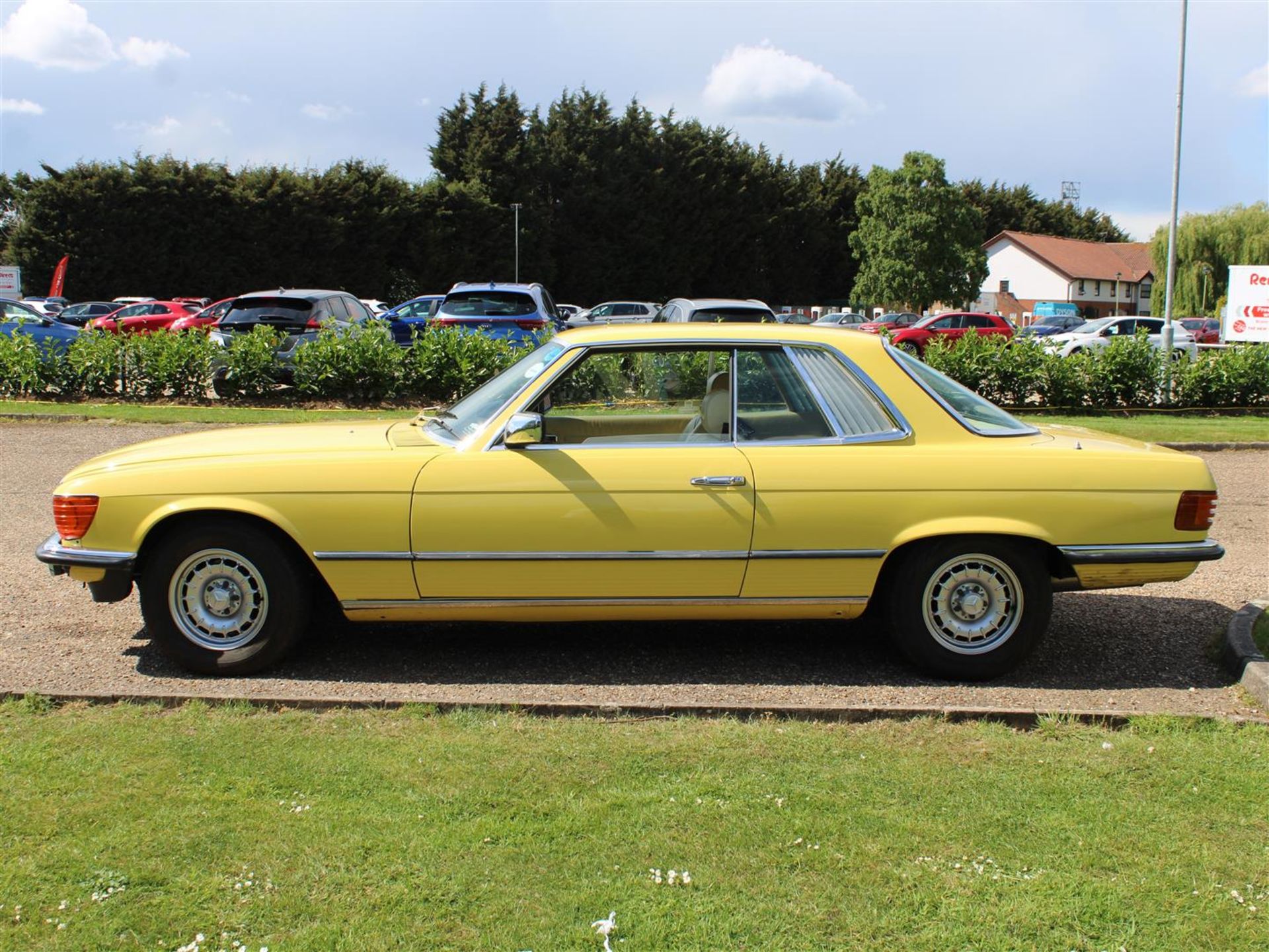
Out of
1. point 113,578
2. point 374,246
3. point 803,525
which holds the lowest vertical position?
point 113,578

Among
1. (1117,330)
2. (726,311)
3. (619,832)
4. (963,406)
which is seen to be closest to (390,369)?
(726,311)

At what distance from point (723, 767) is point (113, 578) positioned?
2.84m

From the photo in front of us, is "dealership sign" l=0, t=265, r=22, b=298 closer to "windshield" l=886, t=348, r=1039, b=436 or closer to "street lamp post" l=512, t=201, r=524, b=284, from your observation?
"street lamp post" l=512, t=201, r=524, b=284

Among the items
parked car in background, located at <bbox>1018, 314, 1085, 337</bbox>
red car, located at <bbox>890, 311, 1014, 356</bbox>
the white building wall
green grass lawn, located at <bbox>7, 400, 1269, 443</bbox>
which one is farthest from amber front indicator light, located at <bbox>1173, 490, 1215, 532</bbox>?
the white building wall

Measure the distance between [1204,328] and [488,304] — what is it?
1379 inches

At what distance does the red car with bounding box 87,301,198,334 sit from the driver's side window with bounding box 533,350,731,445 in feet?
85.4

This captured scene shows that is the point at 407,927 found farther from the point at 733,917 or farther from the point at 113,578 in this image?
the point at 113,578

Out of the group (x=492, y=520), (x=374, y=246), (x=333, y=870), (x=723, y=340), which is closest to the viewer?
(x=333, y=870)

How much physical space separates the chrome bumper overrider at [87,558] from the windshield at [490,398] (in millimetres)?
1490

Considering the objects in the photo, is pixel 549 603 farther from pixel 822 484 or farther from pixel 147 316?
pixel 147 316

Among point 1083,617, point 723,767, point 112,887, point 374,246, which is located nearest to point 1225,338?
point 1083,617

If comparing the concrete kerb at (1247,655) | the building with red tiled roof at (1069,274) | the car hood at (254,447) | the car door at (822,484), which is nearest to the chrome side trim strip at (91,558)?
the car hood at (254,447)

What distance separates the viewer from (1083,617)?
20.7ft

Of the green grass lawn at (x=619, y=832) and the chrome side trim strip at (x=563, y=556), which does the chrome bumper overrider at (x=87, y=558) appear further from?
the chrome side trim strip at (x=563, y=556)
